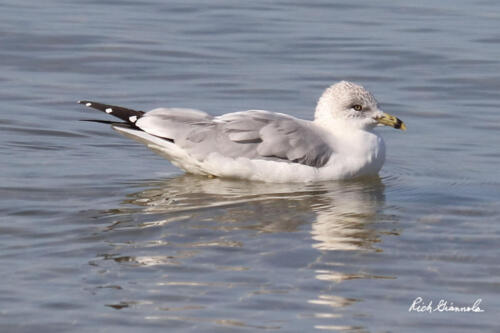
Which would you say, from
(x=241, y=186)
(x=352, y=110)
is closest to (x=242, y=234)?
(x=241, y=186)

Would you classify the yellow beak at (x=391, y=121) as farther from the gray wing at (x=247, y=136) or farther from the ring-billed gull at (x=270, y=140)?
the gray wing at (x=247, y=136)

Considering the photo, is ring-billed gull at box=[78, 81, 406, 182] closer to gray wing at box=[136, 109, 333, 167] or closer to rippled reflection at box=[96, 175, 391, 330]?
gray wing at box=[136, 109, 333, 167]

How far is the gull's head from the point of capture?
9.87m

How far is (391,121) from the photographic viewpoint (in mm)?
9844

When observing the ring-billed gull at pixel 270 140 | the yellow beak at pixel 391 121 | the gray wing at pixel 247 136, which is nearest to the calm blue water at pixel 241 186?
the ring-billed gull at pixel 270 140

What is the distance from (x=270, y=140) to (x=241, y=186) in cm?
46

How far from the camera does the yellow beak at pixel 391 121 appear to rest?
9.83 metres

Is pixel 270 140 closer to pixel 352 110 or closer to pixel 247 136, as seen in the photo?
pixel 247 136

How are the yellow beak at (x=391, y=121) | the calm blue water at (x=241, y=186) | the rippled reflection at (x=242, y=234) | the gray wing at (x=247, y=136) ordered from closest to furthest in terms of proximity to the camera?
the calm blue water at (x=241, y=186)
the rippled reflection at (x=242, y=234)
the gray wing at (x=247, y=136)
the yellow beak at (x=391, y=121)

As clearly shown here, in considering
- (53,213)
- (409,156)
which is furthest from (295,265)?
(409,156)

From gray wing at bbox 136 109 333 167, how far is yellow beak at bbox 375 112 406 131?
621 mm

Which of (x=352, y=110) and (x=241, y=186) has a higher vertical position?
(x=352, y=110)

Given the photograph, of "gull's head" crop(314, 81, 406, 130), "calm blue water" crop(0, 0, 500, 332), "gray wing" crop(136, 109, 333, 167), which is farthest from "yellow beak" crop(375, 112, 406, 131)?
"gray wing" crop(136, 109, 333, 167)

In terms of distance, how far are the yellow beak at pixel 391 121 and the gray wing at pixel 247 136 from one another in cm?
62
